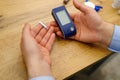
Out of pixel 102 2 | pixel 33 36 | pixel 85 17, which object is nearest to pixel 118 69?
pixel 102 2

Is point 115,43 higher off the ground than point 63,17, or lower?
lower

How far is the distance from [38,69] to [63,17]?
0.73 feet

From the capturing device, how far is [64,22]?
2.25ft

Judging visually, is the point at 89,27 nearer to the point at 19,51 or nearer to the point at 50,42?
the point at 50,42

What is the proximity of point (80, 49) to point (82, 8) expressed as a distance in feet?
0.51

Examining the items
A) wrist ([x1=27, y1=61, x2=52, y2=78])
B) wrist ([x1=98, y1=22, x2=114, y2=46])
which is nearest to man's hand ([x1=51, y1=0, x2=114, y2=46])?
wrist ([x1=98, y1=22, x2=114, y2=46])

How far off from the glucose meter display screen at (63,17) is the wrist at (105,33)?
14 centimetres

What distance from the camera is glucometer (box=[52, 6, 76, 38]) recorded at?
0.68 m

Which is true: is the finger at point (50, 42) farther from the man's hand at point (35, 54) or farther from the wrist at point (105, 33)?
the wrist at point (105, 33)

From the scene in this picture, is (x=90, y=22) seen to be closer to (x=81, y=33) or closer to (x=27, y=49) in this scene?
(x=81, y=33)

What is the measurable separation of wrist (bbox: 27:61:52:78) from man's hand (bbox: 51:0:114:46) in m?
0.15

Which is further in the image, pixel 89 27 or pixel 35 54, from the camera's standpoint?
pixel 89 27

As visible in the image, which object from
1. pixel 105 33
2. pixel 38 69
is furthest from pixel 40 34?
pixel 105 33

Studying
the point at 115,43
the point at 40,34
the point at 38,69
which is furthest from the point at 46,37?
the point at 115,43
